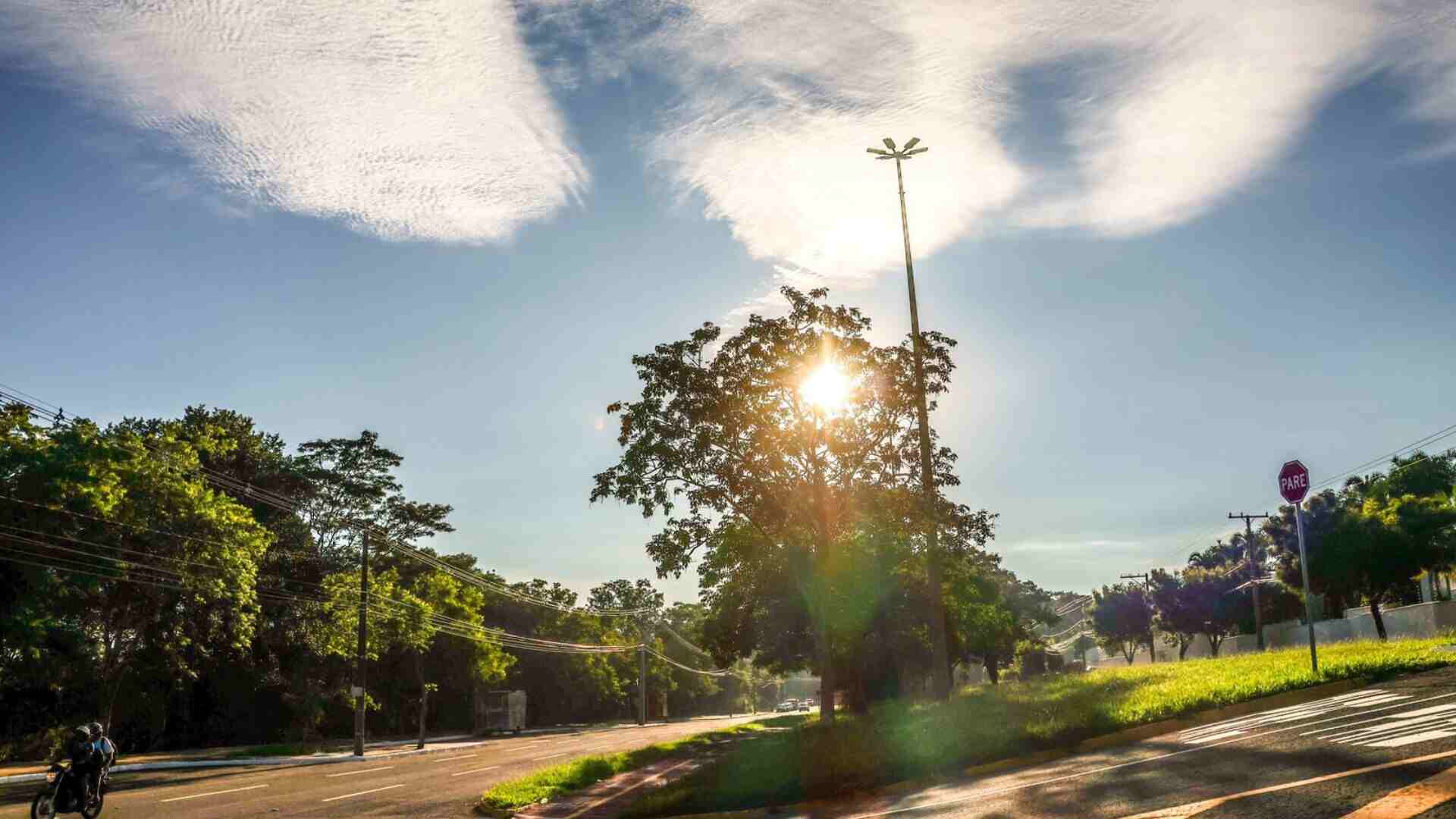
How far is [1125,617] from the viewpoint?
87750 mm

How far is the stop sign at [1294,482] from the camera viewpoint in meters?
19.1

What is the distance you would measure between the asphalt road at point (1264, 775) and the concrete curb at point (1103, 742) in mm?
472

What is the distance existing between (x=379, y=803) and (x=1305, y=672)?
695 inches

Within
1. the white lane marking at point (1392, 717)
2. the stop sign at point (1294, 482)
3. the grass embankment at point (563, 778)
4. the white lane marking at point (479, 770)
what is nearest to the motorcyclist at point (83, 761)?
the grass embankment at point (563, 778)

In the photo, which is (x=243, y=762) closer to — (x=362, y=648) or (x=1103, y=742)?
(x=362, y=648)

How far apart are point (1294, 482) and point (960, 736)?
26.5ft

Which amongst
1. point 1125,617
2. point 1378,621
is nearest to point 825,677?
point 1378,621

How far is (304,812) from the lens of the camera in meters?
19.1

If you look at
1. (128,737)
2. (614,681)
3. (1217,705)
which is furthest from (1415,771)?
(614,681)

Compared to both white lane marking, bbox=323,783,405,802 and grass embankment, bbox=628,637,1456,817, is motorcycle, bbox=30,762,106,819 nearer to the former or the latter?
white lane marking, bbox=323,783,405,802

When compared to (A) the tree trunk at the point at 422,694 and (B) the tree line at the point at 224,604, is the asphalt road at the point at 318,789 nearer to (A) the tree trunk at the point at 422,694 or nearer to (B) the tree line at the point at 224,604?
(B) the tree line at the point at 224,604

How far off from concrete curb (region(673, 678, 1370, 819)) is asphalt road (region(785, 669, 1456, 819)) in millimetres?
472

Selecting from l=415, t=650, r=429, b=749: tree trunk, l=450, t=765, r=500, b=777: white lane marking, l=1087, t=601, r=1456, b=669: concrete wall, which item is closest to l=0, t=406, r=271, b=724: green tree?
l=415, t=650, r=429, b=749: tree trunk

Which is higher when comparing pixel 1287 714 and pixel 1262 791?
pixel 1262 791
